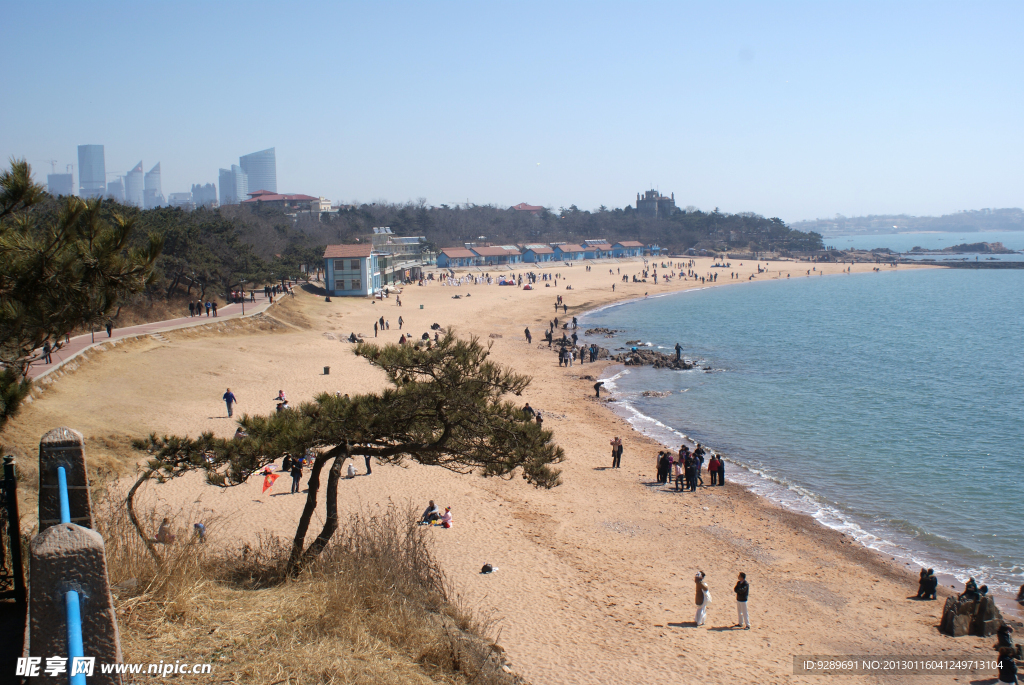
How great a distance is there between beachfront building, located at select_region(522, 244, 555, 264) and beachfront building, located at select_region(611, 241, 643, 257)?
1429cm

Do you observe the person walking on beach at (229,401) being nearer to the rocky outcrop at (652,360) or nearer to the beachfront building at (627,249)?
the rocky outcrop at (652,360)

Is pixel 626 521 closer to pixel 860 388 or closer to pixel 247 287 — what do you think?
pixel 860 388

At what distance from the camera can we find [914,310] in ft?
208

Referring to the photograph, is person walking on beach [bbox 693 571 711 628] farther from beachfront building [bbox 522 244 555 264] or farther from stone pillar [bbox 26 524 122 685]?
beachfront building [bbox 522 244 555 264]

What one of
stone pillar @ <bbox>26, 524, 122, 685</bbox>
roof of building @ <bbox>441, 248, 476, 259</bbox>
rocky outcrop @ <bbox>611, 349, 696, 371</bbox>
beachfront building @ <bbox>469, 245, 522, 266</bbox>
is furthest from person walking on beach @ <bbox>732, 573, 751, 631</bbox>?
beachfront building @ <bbox>469, 245, 522, 266</bbox>

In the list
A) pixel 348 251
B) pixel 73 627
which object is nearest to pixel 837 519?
pixel 73 627

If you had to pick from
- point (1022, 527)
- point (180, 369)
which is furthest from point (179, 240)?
point (1022, 527)

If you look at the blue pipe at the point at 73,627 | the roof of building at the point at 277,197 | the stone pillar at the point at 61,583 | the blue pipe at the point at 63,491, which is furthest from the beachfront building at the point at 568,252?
the blue pipe at the point at 73,627

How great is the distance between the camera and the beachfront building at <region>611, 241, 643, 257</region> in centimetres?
11775

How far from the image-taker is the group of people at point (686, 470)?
18.3 m

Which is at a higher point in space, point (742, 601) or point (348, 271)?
point (348, 271)

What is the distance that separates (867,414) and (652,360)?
40.1ft

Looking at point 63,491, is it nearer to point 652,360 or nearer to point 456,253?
point 652,360

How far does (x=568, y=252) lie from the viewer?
111 metres
